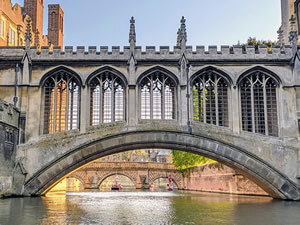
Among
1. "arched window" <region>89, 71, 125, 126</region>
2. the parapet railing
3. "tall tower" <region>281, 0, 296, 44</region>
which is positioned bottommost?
"arched window" <region>89, 71, 125, 126</region>

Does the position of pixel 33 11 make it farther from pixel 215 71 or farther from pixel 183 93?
pixel 215 71

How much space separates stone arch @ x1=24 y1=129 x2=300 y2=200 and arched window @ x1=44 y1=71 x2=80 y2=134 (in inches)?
75.3

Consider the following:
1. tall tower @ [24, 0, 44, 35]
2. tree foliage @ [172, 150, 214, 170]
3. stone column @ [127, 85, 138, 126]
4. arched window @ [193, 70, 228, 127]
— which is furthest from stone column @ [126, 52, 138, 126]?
tall tower @ [24, 0, 44, 35]

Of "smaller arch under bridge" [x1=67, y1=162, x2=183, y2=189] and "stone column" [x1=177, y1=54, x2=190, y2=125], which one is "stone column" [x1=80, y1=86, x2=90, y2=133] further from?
"smaller arch under bridge" [x1=67, y1=162, x2=183, y2=189]

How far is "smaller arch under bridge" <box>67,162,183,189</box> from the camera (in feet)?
185

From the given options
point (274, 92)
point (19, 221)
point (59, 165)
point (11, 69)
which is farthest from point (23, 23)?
point (19, 221)

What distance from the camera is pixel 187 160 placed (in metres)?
48.1

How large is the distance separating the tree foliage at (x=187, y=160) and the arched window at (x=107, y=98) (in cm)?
2208

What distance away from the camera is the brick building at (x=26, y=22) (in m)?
39.2

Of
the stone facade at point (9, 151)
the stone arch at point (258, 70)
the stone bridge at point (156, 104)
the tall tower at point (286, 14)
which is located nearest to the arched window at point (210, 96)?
the stone bridge at point (156, 104)

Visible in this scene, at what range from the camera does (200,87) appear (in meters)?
25.6

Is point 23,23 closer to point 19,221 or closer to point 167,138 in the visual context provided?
point 167,138

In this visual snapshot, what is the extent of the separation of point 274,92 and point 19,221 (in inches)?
687

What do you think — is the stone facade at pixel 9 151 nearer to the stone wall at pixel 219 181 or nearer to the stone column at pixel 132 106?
the stone column at pixel 132 106
